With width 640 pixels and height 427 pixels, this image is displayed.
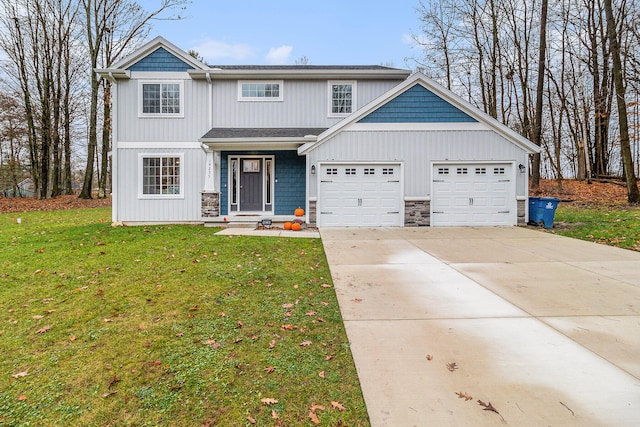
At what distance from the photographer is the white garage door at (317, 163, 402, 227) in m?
11.5

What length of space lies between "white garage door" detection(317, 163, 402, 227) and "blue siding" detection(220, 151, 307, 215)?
173 centimetres

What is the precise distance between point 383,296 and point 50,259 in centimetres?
649

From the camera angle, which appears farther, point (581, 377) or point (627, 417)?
point (581, 377)

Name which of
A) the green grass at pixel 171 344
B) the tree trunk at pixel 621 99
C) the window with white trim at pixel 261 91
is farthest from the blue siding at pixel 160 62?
the tree trunk at pixel 621 99

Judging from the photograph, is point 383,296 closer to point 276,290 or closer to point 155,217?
point 276,290

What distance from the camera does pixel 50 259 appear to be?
6.71m

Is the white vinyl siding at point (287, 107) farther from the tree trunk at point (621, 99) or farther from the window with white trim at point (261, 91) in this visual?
the tree trunk at point (621, 99)

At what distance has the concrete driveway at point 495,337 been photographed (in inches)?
94.3

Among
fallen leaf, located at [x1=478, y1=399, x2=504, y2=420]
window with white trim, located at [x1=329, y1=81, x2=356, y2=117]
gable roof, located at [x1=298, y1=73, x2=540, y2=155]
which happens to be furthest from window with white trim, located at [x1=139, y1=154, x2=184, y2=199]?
fallen leaf, located at [x1=478, y1=399, x2=504, y2=420]

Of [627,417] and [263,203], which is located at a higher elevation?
[263,203]

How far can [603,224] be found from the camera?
10.5 metres

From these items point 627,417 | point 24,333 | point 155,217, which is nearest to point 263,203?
point 155,217

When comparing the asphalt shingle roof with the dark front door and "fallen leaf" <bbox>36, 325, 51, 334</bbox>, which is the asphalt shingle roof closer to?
the dark front door

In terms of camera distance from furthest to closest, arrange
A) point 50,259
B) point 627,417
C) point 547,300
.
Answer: point 50,259 → point 547,300 → point 627,417
